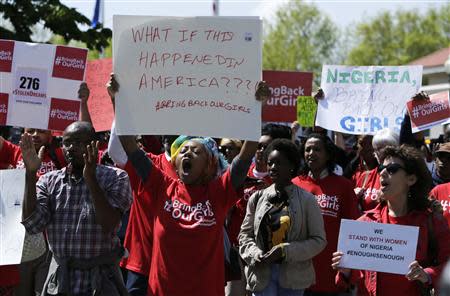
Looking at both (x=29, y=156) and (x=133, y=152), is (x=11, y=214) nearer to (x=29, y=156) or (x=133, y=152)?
(x=29, y=156)

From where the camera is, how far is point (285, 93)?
471 inches

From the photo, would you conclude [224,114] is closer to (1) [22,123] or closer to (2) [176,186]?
(2) [176,186]

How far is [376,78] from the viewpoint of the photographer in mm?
9500

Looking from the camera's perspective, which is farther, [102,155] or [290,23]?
[290,23]

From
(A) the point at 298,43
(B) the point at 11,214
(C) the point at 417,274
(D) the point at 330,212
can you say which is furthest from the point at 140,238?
(A) the point at 298,43

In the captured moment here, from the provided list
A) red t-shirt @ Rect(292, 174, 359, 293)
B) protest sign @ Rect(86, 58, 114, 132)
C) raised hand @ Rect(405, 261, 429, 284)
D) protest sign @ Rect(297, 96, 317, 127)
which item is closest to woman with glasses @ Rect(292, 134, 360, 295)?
red t-shirt @ Rect(292, 174, 359, 293)

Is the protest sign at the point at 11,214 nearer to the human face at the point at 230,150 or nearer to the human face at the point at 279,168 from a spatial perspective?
the human face at the point at 279,168

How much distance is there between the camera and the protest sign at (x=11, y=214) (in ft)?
19.5

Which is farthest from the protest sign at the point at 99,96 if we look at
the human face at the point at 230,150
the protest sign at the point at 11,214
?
the protest sign at the point at 11,214

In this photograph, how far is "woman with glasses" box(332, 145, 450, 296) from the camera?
5.02 metres

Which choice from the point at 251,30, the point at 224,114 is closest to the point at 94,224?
the point at 224,114

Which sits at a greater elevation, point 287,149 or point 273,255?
point 287,149

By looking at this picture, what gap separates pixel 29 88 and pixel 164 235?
2908mm

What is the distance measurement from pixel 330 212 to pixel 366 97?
310 centimetres
